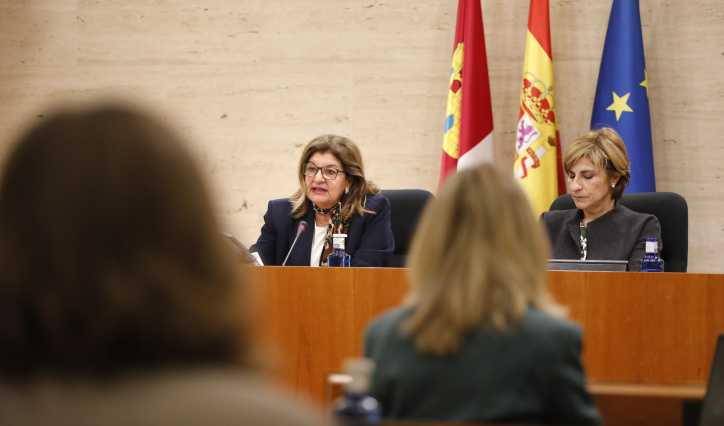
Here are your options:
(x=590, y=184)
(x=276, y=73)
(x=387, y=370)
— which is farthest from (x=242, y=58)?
(x=387, y=370)

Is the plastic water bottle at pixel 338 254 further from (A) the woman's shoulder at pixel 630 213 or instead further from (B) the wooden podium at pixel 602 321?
(A) the woman's shoulder at pixel 630 213

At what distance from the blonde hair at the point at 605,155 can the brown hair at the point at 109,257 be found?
3.44 meters

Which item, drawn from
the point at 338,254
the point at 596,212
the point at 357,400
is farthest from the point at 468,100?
the point at 357,400

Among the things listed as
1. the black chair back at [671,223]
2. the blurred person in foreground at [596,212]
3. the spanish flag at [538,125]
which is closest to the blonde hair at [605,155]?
the blurred person in foreground at [596,212]

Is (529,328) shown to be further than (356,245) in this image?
No

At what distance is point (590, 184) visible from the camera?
12.7 feet

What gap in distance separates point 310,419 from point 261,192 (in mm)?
4818

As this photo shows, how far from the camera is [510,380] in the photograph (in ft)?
4.53

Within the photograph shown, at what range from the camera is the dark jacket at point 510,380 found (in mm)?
1382

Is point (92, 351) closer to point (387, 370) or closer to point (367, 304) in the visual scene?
point (387, 370)

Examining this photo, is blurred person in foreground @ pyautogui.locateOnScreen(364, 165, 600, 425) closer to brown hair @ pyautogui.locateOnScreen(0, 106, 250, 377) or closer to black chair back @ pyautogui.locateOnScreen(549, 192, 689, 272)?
brown hair @ pyautogui.locateOnScreen(0, 106, 250, 377)

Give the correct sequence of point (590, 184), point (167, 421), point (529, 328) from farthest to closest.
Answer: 1. point (590, 184)
2. point (529, 328)
3. point (167, 421)

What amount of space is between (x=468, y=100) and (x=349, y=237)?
4.96 ft

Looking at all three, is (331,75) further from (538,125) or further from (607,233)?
(607,233)
